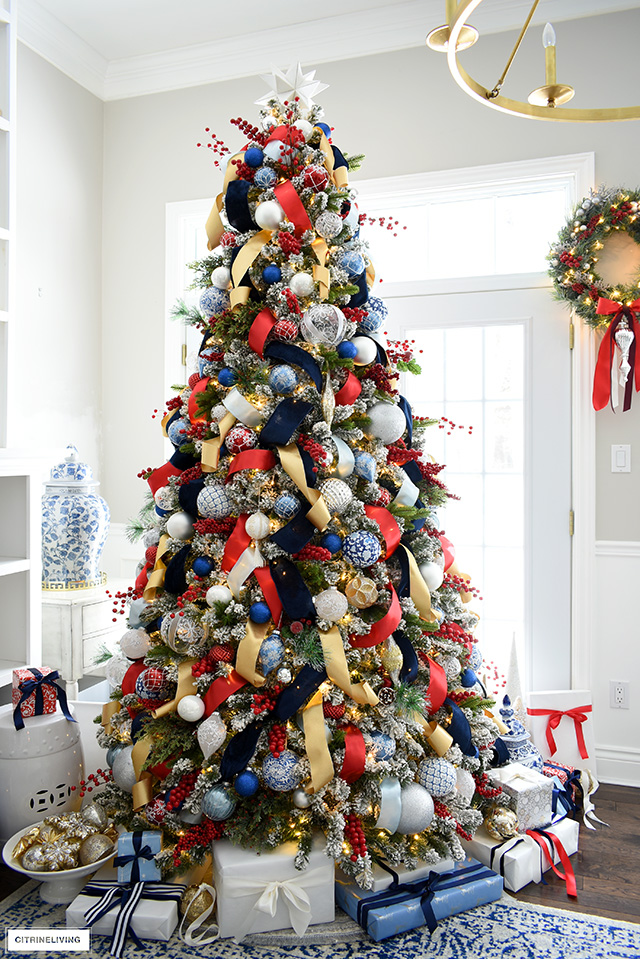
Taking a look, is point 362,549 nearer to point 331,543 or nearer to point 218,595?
point 331,543

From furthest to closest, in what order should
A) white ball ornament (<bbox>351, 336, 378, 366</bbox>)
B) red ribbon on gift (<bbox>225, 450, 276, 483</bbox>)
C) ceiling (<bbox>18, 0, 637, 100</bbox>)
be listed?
1. ceiling (<bbox>18, 0, 637, 100</bbox>)
2. white ball ornament (<bbox>351, 336, 378, 366</bbox>)
3. red ribbon on gift (<bbox>225, 450, 276, 483</bbox>)

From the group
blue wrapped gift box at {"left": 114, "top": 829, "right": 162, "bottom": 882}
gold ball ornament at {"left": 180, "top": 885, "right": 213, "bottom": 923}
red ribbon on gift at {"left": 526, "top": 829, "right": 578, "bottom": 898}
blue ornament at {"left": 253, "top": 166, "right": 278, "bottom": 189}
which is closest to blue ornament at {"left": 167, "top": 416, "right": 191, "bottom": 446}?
blue ornament at {"left": 253, "top": 166, "right": 278, "bottom": 189}

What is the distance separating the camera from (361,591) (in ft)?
5.38

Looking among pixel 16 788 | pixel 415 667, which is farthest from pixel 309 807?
pixel 16 788

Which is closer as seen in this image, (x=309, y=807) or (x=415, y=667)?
(x=309, y=807)

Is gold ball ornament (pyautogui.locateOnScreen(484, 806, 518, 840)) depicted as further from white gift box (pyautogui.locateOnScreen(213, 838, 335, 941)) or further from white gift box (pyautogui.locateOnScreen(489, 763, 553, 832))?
white gift box (pyautogui.locateOnScreen(213, 838, 335, 941))

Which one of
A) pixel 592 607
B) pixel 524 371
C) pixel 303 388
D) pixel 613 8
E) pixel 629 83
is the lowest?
pixel 592 607

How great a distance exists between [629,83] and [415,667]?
7.87 feet

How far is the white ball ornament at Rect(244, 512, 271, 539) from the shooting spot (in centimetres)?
162

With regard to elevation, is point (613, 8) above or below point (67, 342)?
above

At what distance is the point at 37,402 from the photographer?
9.70 feet

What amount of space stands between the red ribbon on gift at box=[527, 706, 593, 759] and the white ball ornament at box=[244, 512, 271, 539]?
1.51m

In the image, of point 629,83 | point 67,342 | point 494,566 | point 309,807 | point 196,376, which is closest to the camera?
point 309,807

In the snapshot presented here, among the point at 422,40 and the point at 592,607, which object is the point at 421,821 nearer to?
the point at 592,607
